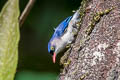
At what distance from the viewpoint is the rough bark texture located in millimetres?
1087

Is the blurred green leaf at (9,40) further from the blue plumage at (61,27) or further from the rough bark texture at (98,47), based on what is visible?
the blue plumage at (61,27)

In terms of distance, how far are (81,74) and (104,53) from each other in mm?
151

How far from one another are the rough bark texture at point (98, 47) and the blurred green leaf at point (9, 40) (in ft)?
2.22

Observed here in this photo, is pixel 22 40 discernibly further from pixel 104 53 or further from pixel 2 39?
pixel 2 39

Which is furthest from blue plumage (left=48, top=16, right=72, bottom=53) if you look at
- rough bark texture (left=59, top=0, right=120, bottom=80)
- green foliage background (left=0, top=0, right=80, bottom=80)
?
rough bark texture (left=59, top=0, right=120, bottom=80)

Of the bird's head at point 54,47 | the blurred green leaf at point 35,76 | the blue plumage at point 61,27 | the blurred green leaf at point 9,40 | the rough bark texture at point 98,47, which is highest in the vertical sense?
the blurred green leaf at point 9,40

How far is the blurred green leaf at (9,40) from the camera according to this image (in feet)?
1.35

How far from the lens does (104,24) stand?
4.09 ft

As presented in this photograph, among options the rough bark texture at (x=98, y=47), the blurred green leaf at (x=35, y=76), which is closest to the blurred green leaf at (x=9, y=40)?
the rough bark texture at (x=98, y=47)

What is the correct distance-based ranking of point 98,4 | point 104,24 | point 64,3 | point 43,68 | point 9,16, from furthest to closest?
point 43,68 → point 64,3 → point 98,4 → point 104,24 → point 9,16

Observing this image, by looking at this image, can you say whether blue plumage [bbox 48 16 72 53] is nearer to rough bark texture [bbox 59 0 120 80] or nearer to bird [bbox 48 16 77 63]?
bird [bbox 48 16 77 63]

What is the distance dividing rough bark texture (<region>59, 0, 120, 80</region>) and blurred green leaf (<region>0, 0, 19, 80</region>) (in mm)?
677

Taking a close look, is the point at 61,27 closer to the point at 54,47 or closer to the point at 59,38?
the point at 59,38

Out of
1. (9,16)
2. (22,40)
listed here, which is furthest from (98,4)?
(22,40)
